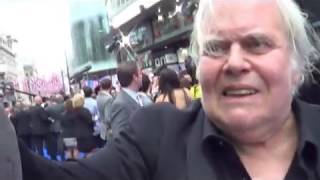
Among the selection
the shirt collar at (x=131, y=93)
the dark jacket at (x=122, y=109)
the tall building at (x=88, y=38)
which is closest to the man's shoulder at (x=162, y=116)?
the dark jacket at (x=122, y=109)

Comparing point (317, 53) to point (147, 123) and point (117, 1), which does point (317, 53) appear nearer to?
point (147, 123)

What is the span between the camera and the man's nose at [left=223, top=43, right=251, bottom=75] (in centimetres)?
165

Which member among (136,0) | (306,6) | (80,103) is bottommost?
(80,103)

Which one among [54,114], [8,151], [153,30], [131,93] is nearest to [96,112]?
[54,114]

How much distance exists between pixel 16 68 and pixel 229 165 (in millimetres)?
106963

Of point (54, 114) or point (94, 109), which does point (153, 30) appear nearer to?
point (54, 114)

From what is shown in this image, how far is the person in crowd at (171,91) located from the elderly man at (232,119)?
4443mm

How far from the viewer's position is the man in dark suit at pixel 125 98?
570cm

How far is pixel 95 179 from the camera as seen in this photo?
1684mm

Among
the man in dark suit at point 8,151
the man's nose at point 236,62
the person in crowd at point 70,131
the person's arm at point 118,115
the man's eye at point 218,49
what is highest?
the man's eye at point 218,49

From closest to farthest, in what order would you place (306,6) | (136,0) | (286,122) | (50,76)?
(286,122) → (306,6) → (50,76) → (136,0)

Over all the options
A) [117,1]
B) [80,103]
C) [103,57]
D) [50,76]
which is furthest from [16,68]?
[80,103]

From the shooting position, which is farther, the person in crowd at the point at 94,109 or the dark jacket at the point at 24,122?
the dark jacket at the point at 24,122

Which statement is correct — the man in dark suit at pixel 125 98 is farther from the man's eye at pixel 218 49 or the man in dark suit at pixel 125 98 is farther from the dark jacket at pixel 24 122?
the dark jacket at pixel 24 122
